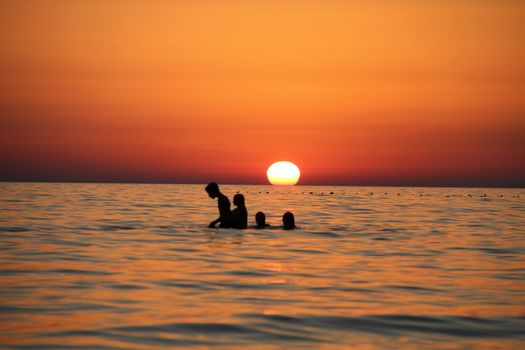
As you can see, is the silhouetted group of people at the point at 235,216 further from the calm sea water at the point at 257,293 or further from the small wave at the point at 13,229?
the small wave at the point at 13,229

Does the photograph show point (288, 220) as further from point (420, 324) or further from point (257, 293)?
point (420, 324)

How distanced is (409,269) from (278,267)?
343 cm

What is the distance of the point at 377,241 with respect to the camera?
26.5m

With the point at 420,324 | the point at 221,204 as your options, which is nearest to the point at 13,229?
the point at 221,204

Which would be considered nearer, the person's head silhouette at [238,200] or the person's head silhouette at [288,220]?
the person's head silhouette at [238,200]

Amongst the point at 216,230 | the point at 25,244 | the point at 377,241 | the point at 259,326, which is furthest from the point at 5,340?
the point at 216,230

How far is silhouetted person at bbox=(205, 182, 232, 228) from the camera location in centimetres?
2575

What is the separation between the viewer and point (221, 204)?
2731cm

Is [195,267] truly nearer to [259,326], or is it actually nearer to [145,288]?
[145,288]

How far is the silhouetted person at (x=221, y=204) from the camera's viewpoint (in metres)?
25.8

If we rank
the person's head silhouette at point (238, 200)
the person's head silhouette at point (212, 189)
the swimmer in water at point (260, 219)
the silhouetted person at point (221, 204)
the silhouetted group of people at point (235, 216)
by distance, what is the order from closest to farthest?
the person's head silhouette at point (212, 189), the silhouetted person at point (221, 204), the silhouetted group of people at point (235, 216), the person's head silhouette at point (238, 200), the swimmer in water at point (260, 219)

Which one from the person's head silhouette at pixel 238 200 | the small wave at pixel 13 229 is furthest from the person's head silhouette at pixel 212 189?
the small wave at pixel 13 229

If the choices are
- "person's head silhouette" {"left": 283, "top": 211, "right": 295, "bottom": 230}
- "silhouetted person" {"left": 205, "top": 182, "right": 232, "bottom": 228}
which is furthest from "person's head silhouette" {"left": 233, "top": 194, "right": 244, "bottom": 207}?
"person's head silhouette" {"left": 283, "top": 211, "right": 295, "bottom": 230}

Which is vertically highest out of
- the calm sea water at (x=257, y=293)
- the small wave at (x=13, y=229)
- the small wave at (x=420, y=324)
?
the small wave at (x=13, y=229)
